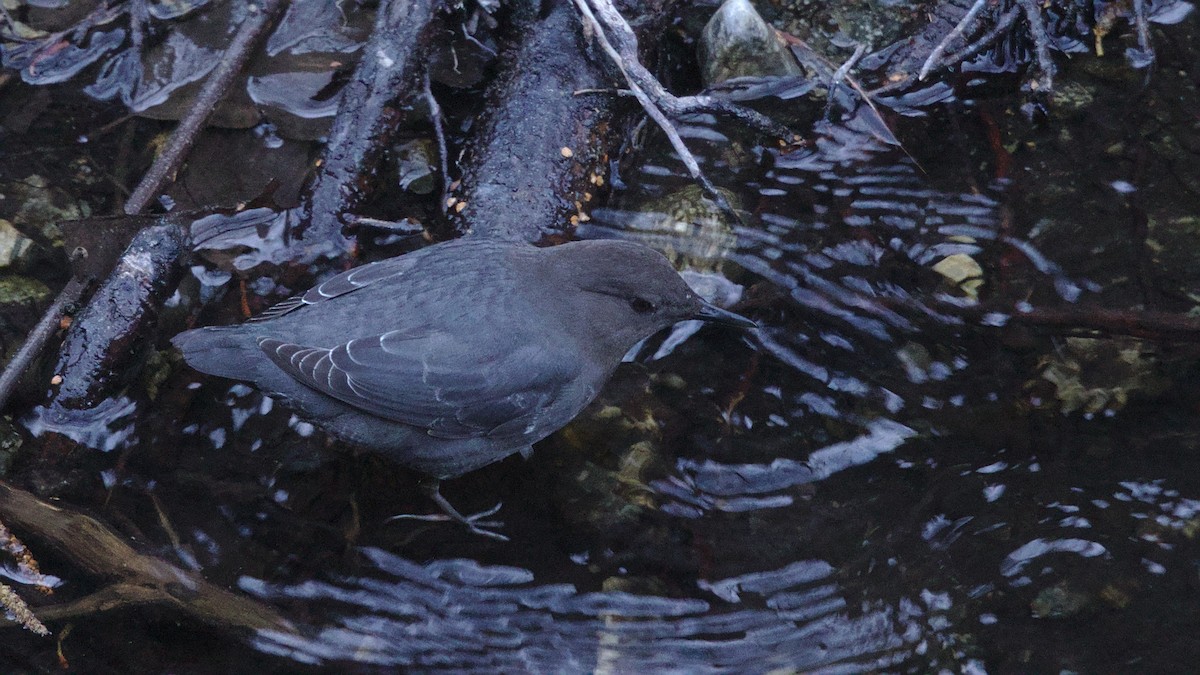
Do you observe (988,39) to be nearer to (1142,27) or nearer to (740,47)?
(1142,27)

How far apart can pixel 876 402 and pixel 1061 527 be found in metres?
0.80

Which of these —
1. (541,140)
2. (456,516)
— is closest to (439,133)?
(541,140)

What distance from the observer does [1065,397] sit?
398cm

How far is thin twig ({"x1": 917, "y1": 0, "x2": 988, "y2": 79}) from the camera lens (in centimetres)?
462

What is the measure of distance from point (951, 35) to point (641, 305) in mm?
2137

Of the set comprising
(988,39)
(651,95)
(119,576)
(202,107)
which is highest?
(988,39)

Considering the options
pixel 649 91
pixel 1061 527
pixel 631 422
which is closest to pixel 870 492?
pixel 1061 527

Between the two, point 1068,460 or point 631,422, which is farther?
point 631,422

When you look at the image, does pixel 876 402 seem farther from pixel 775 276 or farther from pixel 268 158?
pixel 268 158

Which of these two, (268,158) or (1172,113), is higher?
(1172,113)

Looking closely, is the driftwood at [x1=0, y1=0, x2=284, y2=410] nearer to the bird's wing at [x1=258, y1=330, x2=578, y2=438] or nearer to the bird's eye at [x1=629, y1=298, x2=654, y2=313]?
the bird's wing at [x1=258, y1=330, x2=578, y2=438]

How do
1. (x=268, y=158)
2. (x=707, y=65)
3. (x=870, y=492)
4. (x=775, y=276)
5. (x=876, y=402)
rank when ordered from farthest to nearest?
(x=707, y=65), (x=268, y=158), (x=775, y=276), (x=876, y=402), (x=870, y=492)

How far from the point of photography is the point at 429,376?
11.7 feet

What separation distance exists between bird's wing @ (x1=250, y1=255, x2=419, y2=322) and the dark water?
20.9 inches
